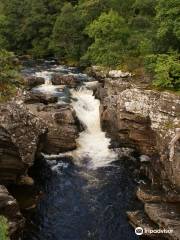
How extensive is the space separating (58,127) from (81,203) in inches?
398

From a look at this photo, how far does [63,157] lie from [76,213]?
28.7ft

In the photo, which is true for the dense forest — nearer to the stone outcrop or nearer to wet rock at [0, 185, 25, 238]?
the stone outcrop

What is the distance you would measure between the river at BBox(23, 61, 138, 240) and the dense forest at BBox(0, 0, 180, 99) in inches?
342

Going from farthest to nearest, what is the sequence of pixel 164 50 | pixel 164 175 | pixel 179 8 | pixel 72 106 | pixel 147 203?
pixel 72 106 < pixel 164 50 < pixel 179 8 < pixel 164 175 < pixel 147 203

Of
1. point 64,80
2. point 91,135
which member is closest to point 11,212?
point 91,135

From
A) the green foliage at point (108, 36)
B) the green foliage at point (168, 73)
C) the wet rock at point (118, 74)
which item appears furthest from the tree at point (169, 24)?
the green foliage at point (108, 36)

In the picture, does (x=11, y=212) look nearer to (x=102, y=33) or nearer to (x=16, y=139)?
(x=16, y=139)

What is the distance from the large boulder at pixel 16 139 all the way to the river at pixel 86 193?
2.94 metres

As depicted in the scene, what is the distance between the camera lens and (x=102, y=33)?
2290 inches

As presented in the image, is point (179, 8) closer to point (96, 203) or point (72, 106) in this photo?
point (72, 106)

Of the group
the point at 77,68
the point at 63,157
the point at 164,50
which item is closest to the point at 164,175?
the point at 63,157

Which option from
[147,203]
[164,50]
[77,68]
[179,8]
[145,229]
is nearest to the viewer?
[145,229]

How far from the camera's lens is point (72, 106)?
47375 millimetres

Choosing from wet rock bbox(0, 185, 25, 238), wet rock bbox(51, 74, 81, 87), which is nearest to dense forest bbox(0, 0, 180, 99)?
wet rock bbox(51, 74, 81, 87)
